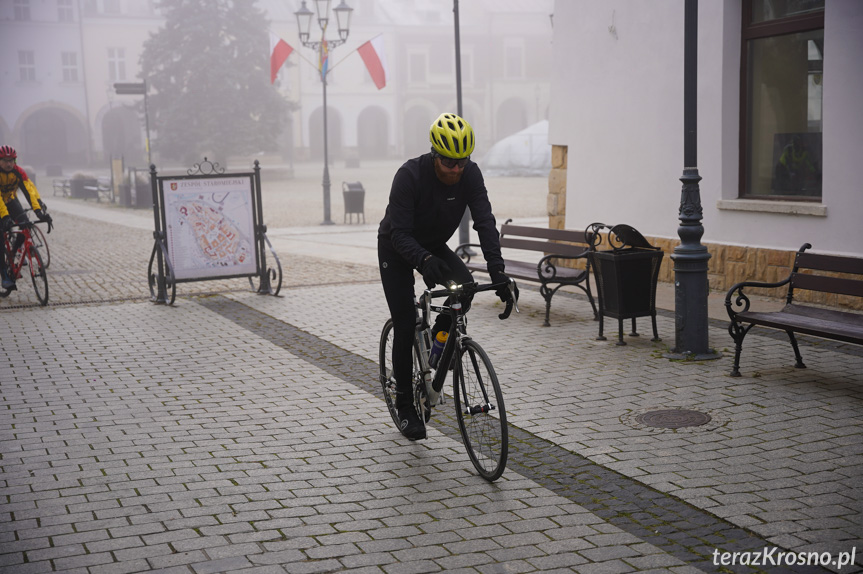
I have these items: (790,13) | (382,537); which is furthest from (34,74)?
(382,537)

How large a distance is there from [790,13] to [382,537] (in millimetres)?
8300

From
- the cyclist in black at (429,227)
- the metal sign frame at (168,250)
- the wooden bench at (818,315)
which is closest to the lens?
the cyclist in black at (429,227)

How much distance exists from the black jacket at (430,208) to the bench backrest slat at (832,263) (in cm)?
295

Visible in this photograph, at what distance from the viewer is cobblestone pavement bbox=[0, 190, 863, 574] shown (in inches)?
159

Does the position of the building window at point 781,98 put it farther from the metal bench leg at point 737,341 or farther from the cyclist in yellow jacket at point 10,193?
the cyclist in yellow jacket at point 10,193

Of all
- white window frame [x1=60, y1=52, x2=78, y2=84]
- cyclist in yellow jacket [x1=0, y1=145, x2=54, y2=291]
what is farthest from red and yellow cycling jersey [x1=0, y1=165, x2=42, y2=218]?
white window frame [x1=60, y1=52, x2=78, y2=84]

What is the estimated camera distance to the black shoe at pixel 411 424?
5.49 meters

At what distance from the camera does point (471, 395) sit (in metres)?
4.92

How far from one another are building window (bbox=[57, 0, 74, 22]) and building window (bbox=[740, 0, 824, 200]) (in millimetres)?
61247

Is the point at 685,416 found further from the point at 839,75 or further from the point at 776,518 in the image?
the point at 839,75

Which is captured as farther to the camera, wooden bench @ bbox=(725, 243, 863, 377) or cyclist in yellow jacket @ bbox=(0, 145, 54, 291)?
cyclist in yellow jacket @ bbox=(0, 145, 54, 291)

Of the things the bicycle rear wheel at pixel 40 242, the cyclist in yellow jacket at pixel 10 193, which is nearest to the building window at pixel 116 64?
the bicycle rear wheel at pixel 40 242

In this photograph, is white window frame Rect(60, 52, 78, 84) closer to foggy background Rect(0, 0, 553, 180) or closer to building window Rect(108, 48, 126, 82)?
foggy background Rect(0, 0, 553, 180)

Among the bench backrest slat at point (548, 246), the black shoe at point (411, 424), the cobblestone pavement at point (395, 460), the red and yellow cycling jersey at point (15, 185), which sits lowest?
the cobblestone pavement at point (395, 460)
